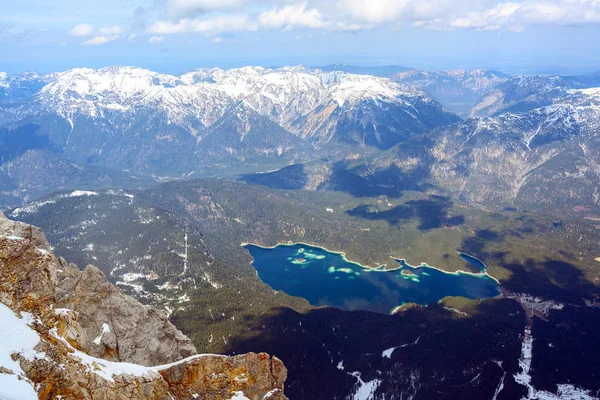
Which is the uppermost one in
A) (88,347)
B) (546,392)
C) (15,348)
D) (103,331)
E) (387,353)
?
(15,348)

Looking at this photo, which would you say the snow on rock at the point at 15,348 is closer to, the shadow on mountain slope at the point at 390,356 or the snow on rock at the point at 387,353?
the shadow on mountain slope at the point at 390,356

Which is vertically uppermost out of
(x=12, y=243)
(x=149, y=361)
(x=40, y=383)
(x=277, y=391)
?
(x=12, y=243)

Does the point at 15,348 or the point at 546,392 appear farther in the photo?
the point at 546,392

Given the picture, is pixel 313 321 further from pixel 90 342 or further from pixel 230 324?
pixel 90 342

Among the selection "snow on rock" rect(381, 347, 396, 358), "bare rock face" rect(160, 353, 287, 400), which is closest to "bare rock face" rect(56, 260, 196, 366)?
"bare rock face" rect(160, 353, 287, 400)

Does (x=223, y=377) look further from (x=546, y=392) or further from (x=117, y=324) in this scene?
(x=546, y=392)

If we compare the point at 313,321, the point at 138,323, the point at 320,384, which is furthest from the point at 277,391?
the point at 313,321

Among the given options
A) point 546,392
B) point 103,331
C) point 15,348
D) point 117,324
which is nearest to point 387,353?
point 546,392

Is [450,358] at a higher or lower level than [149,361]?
lower
